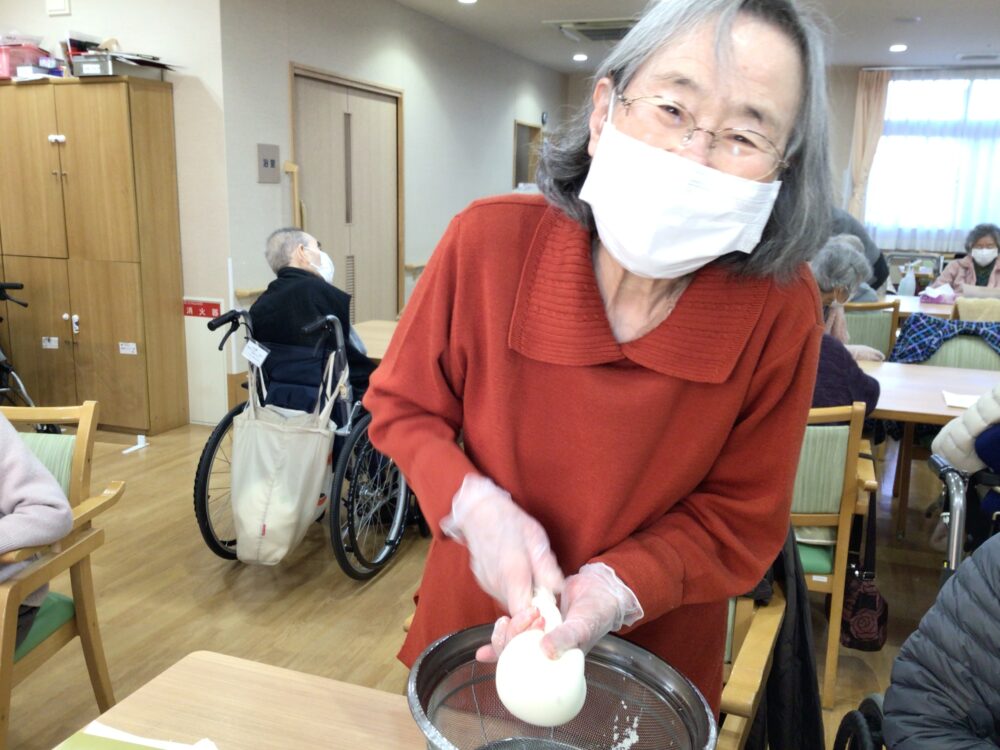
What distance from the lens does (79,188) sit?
4.45m

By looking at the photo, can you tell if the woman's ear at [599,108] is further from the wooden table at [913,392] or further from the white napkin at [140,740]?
the wooden table at [913,392]

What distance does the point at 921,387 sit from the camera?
2.96 meters

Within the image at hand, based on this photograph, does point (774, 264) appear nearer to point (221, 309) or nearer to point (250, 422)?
point (250, 422)

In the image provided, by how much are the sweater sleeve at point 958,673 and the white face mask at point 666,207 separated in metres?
0.67

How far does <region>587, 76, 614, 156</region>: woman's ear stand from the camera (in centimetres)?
89

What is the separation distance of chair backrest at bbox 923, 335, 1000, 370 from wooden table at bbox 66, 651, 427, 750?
3.24m

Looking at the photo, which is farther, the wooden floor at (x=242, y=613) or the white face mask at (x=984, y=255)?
the white face mask at (x=984, y=255)

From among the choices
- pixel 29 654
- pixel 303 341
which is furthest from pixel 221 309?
pixel 29 654

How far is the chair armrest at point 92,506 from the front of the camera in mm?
1678

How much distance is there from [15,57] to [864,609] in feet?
16.2

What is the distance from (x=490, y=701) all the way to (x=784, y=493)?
1.32 ft

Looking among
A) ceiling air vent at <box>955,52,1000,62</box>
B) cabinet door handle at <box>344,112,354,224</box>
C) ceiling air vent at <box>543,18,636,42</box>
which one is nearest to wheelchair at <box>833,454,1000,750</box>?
cabinet door handle at <box>344,112,354,224</box>

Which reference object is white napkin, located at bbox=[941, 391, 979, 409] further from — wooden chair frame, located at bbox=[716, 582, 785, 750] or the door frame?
the door frame

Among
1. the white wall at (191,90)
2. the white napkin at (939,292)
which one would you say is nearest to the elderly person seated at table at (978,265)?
the white napkin at (939,292)
